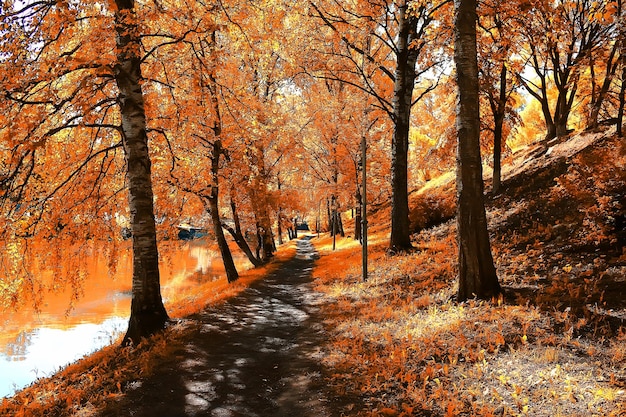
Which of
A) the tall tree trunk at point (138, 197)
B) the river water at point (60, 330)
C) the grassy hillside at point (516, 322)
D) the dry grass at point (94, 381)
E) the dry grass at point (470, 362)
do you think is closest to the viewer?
the dry grass at point (470, 362)

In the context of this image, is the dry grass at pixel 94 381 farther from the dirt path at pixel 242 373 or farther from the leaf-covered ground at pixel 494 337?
the dirt path at pixel 242 373

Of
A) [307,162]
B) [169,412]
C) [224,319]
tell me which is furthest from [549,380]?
[307,162]

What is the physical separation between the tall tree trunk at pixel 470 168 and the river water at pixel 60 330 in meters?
8.96

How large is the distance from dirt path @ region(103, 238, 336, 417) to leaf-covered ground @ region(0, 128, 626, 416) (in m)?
0.34

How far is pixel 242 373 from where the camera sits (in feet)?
22.6

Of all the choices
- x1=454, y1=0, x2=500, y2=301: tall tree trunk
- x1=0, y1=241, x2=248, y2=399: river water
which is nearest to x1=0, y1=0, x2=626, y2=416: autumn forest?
x1=454, y1=0, x2=500, y2=301: tall tree trunk

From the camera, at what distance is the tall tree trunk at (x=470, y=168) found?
8.01m

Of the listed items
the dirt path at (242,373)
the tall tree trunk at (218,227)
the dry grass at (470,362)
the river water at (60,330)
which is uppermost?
the tall tree trunk at (218,227)

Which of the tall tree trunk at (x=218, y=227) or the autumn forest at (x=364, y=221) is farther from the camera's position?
the tall tree trunk at (x=218, y=227)

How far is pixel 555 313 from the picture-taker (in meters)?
6.46

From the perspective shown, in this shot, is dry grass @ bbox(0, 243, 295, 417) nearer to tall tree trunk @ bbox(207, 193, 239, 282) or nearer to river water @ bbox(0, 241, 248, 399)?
river water @ bbox(0, 241, 248, 399)

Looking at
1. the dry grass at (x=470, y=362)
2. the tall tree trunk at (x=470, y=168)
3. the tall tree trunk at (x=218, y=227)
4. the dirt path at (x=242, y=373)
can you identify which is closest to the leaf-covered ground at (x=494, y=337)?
the dry grass at (x=470, y=362)

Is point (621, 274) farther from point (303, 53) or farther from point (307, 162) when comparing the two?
point (307, 162)

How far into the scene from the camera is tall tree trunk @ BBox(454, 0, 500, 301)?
8.01 m
